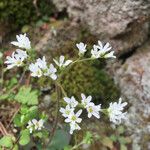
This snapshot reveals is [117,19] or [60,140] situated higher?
[117,19]

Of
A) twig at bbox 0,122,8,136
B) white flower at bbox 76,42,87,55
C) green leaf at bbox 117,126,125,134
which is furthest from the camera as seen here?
green leaf at bbox 117,126,125,134

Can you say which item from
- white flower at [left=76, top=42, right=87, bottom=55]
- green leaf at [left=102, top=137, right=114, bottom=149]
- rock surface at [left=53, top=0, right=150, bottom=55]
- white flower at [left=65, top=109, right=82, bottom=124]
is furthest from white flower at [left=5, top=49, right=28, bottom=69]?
rock surface at [left=53, top=0, right=150, bottom=55]

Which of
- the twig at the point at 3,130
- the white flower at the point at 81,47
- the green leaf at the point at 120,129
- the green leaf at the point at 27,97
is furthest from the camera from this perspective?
the green leaf at the point at 120,129

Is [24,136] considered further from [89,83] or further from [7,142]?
[89,83]

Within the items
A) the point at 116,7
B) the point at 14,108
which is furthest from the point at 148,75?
the point at 14,108

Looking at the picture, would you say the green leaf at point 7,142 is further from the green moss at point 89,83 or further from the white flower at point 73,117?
the green moss at point 89,83

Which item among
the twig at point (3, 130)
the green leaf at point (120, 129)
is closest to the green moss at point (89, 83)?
the green leaf at point (120, 129)

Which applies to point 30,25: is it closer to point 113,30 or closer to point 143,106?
point 113,30

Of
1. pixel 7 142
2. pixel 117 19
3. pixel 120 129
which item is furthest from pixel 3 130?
pixel 117 19

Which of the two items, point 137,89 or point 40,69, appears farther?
point 137,89

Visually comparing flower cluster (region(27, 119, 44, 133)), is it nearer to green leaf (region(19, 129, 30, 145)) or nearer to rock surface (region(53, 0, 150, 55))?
green leaf (region(19, 129, 30, 145))
